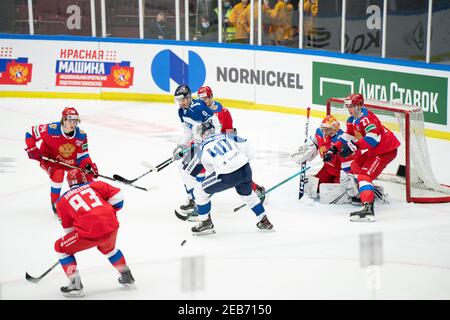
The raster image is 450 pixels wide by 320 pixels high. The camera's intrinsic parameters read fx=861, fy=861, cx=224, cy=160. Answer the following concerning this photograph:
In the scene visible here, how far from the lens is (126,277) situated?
4.66m

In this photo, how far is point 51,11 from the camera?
42.4ft

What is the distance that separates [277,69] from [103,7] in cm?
301

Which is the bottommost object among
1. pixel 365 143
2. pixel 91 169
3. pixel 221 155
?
pixel 91 169

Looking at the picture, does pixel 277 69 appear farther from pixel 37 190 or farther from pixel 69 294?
pixel 69 294

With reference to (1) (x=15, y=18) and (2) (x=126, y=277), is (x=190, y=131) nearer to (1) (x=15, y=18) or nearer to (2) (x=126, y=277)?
(2) (x=126, y=277)

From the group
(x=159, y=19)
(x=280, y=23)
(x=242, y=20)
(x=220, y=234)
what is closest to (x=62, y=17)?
(x=159, y=19)

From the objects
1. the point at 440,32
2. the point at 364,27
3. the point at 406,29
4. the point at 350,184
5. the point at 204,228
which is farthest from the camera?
the point at 364,27

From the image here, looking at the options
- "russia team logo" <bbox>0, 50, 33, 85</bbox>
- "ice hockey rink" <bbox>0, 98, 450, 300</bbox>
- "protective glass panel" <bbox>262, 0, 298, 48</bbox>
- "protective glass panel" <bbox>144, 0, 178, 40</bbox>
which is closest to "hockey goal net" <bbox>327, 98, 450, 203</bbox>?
"ice hockey rink" <bbox>0, 98, 450, 300</bbox>

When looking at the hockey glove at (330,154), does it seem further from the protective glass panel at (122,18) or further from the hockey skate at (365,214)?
the protective glass panel at (122,18)

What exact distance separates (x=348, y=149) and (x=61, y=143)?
2.30m

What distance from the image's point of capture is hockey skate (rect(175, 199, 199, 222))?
22.3 feet

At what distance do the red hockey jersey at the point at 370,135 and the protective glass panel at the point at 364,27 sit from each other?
3502 mm
